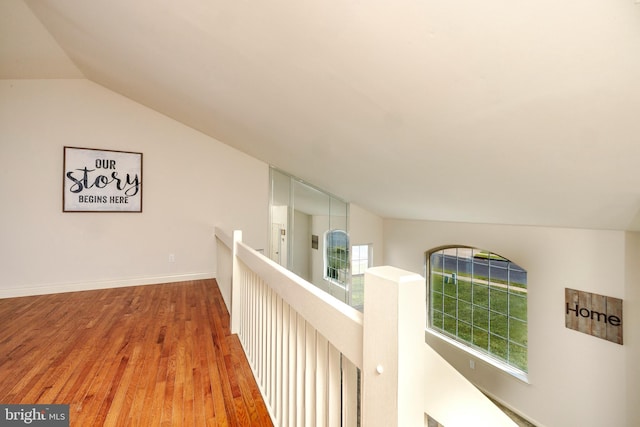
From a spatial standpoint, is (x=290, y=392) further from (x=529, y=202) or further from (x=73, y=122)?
(x=73, y=122)

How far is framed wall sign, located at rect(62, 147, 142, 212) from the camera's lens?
3965 mm

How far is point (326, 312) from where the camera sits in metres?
0.91

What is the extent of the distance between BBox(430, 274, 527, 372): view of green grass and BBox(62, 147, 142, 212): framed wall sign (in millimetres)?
5176

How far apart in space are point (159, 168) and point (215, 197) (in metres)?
0.92

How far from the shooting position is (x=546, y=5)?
4.08 feet

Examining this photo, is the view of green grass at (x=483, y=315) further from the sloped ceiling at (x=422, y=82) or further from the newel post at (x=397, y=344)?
the newel post at (x=397, y=344)

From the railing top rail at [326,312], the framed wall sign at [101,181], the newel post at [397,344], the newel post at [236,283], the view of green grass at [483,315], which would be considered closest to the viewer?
the newel post at [397,344]

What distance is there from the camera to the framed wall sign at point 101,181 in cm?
396

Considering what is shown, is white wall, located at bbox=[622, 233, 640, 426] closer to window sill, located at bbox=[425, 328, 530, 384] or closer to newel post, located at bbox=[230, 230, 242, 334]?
window sill, located at bbox=[425, 328, 530, 384]

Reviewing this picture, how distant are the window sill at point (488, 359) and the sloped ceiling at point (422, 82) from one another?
219 centimetres

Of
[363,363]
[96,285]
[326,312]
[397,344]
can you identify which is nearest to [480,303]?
[326,312]

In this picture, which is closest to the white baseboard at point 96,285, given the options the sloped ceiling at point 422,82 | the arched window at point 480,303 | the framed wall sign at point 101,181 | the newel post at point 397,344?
the framed wall sign at point 101,181

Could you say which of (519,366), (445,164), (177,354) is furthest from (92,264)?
(519,366)

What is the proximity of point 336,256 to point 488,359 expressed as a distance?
3071 millimetres
